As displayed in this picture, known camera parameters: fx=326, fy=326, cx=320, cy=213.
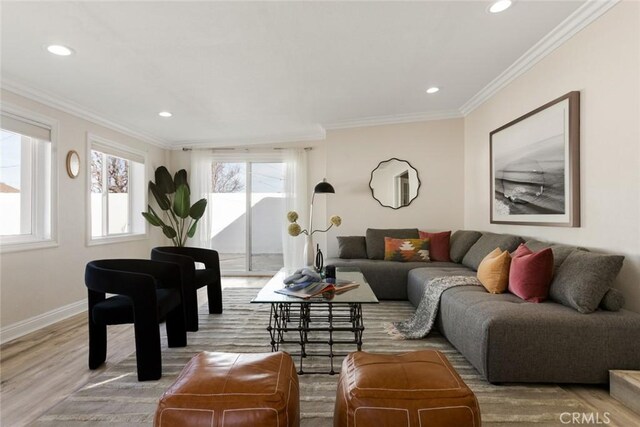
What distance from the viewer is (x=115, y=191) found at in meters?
4.72

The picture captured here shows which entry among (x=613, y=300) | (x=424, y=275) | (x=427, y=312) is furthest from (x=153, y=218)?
(x=613, y=300)

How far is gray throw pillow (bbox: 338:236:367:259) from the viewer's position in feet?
14.7

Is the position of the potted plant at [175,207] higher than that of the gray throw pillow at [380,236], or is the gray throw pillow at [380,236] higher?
the potted plant at [175,207]

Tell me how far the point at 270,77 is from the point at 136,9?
51.5 inches

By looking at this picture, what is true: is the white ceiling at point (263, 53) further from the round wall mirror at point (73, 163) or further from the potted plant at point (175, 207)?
the potted plant at point (175, 207)

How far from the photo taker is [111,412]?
1.81m

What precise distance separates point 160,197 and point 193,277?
9.35ft

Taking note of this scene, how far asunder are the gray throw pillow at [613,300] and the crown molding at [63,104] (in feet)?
16.5

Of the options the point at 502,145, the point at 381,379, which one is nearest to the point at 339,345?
the point at 381,379

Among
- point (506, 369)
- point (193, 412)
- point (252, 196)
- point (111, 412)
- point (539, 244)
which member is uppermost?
point (252, 196)

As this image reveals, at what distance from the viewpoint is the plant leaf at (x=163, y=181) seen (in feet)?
17.9

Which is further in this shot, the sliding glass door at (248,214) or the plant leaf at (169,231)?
the sliding glass door at (248,214)

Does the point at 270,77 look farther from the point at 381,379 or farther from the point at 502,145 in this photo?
the point at 381,379

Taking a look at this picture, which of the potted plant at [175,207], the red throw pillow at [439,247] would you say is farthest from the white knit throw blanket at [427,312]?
the potted plant at [175,207]
